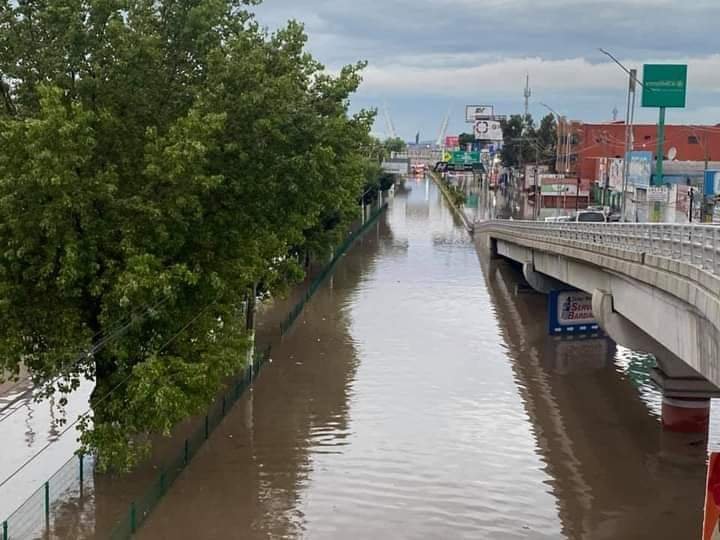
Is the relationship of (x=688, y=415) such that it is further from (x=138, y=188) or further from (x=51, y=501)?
(x=51, y=501)

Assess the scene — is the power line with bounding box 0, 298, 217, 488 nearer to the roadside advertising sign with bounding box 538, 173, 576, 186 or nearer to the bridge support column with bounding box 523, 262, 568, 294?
the bridge support column with bounding box 523, 262, 568, 294

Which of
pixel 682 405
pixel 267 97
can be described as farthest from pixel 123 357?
pixel 682 405

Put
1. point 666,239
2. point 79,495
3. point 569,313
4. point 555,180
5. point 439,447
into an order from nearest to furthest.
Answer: point 79,495, point 666,239, point 439,447, point 569,313, point 555,180

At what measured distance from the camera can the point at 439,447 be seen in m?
25.6

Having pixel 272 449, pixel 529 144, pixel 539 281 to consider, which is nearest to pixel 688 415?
pixel 272 449

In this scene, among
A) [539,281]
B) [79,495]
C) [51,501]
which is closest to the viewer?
[51,501]

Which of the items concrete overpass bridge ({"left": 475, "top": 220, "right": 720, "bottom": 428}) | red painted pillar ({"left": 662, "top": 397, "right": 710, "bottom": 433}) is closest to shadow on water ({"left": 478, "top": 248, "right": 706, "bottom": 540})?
red painted pillar ({"left": 662, "top": 397, "right": 710, "bottom": 433})

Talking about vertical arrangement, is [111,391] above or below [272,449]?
above

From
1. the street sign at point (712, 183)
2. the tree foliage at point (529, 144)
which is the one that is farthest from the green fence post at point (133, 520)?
the tree foliage at point (529, 144)

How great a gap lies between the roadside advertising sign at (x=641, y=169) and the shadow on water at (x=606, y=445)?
43.6 m

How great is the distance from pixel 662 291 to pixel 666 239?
174 centimetres

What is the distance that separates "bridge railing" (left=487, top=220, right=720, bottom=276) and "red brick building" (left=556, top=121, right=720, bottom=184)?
8399 centimetres

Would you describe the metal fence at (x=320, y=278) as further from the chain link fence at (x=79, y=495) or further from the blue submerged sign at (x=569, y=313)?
the chain link fence at (x=79, y=495)

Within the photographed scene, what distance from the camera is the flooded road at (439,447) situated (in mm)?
20469
